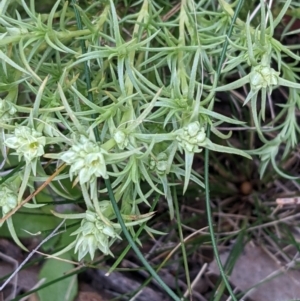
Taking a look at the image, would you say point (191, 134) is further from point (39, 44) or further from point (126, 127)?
point (39, 44)

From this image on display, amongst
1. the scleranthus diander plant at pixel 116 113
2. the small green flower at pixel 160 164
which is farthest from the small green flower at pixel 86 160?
the small green flower at pixel 160 164

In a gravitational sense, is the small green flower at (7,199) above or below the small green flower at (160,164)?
below

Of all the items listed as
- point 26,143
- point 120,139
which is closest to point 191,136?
point 120,139

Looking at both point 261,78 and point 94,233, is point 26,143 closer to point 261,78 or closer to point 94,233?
point 94,233

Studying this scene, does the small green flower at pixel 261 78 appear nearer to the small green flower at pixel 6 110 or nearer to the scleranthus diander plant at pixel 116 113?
the scleranthus diander plant at pixel 116 113

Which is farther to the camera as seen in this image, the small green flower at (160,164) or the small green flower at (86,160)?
the small green flower at (160,164)
